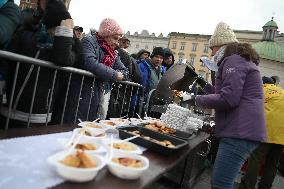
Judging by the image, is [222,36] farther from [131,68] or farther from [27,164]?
[27,164]

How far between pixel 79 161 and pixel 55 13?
1.70 m

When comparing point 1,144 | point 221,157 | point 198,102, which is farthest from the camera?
point 198,102

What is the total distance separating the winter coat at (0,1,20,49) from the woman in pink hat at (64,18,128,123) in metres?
0.84

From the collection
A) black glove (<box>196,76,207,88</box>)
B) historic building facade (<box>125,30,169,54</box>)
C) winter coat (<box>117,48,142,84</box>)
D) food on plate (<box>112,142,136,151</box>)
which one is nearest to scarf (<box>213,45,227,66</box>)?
black glove (<box>196,76,207,88</box>)

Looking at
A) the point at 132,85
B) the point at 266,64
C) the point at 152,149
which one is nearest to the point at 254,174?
the point at 132,85

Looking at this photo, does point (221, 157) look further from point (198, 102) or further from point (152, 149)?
point (152, 149)

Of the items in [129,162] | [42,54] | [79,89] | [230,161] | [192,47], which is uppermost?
[192,47]

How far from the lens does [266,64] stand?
41812mm

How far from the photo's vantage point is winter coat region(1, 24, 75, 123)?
2488 mm

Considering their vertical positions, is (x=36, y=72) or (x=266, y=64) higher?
(x=266, y=64)

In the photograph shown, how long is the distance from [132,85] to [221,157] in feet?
6.11

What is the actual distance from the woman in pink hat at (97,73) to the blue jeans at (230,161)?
144 cm

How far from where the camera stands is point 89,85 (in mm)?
3217


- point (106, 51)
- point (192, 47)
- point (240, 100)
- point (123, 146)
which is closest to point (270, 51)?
point (192, 47)
